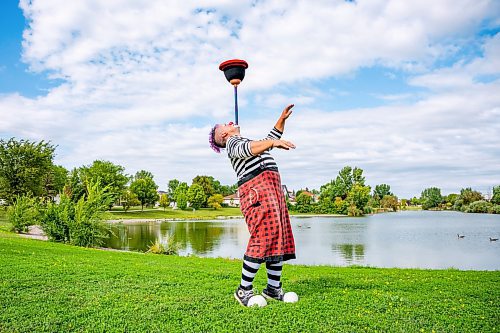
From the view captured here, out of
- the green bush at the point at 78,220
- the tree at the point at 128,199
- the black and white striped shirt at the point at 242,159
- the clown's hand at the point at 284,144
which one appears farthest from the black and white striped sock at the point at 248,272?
the tree at the point at 128,199

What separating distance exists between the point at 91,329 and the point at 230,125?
2409 millimetres

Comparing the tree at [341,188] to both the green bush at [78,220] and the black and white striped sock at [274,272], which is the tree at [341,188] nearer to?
the green bush at [78,220]

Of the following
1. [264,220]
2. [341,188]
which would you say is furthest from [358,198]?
[264,220]

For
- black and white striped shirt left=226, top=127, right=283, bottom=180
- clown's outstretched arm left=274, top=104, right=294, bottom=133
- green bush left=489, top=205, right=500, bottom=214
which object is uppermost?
clown's outstretched arm left=274, top=104, right=294, bottom=133

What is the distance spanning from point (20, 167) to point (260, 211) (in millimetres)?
34444

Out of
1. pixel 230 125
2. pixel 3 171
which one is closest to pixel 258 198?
pixel 230 125

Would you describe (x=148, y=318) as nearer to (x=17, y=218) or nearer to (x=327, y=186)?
(x=17, y=218)

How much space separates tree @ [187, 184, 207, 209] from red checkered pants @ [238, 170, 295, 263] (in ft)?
219

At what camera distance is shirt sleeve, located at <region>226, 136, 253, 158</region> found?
12.9 ft

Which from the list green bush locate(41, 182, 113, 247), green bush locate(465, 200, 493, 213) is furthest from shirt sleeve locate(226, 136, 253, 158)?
green bush locate(465, 200, 493, 213)

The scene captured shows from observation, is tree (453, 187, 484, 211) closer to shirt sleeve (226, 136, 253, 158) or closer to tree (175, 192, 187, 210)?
tree (175, 192, 187, 210)

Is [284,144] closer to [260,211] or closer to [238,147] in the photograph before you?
[238,147]

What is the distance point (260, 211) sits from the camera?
4.03 metres

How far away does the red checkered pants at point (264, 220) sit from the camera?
4.02 m
